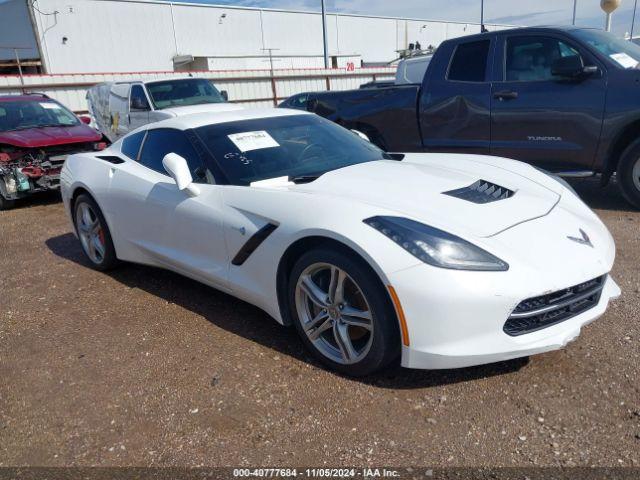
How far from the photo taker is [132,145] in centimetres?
442

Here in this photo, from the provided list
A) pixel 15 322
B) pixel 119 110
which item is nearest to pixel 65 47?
pixel 119 110

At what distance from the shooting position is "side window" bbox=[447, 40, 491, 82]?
6168 mm

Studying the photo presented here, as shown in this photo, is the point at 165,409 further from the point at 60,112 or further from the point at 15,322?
the point at 60,112

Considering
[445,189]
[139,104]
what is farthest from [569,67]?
[139,104]

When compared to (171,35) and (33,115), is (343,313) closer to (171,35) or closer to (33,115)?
(33,115)

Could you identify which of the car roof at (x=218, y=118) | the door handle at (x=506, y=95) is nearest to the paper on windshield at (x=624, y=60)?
the door handle at (x=506, y=95)

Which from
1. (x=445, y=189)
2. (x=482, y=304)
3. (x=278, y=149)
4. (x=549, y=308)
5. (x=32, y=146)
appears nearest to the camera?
(x=482, y=304)

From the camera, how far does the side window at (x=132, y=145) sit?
14.2ft

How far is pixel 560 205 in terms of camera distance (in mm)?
3100

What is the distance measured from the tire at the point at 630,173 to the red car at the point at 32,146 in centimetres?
712

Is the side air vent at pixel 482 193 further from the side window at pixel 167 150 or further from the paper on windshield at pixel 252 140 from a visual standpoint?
the side window at pixel 167 150

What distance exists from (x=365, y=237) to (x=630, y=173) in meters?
4.08

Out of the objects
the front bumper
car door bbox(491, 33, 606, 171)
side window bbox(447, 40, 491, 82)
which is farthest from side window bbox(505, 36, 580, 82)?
the front bumper

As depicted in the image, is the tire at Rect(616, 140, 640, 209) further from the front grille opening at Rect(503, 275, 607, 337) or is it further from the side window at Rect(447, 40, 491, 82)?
the front grille opening at Rect(503, 275, 607, 337)
